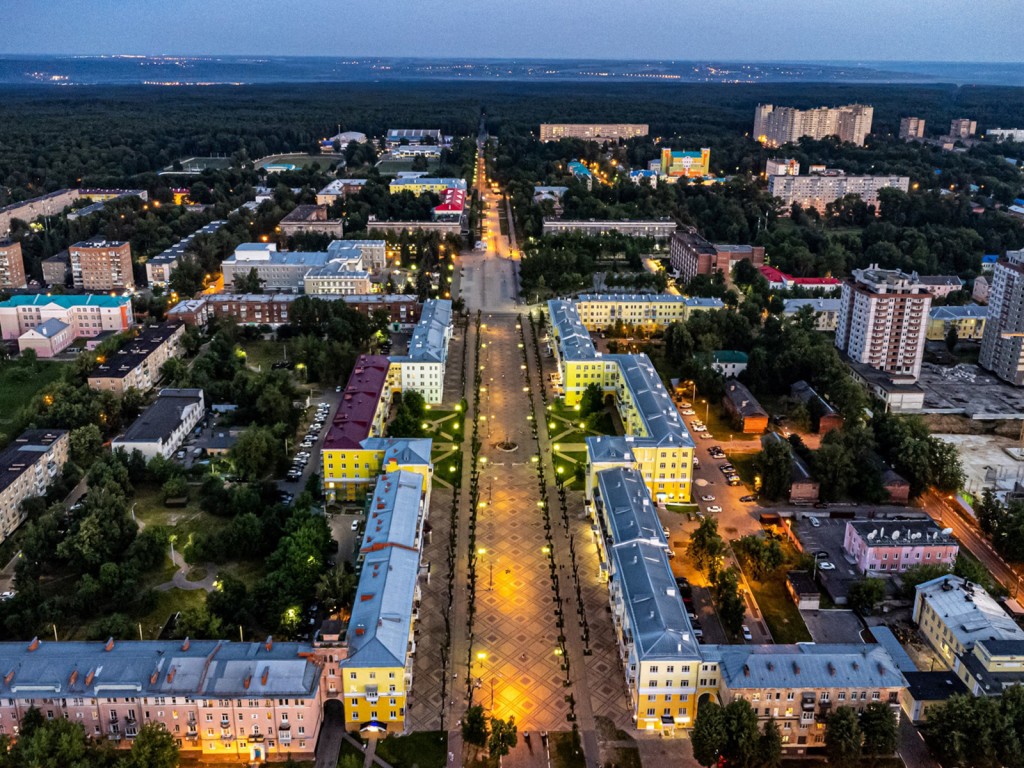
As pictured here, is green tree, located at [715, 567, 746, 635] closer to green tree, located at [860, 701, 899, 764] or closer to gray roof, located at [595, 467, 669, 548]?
gray roof, located at [595, 467, 669, 548]

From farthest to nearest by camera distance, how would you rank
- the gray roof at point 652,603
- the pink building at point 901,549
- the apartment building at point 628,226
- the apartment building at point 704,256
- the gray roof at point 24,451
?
the apartment building at point 628,226, the apartment building at point 704,256, the gray roof at point 24,451, the pink building at point 901,549, the gray roof at point 652,603

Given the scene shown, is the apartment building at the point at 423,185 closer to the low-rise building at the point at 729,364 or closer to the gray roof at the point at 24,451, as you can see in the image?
the low-rise building at the point at 729,364

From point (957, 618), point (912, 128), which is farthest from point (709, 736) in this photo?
point (912, 128)

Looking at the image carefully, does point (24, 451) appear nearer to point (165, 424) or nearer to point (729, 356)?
point (165, 424)

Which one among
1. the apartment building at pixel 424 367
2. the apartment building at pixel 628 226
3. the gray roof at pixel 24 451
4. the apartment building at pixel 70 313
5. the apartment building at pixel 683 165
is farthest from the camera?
the apartment building at pixel 683 165

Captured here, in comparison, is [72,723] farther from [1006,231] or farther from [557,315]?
[1006,231]

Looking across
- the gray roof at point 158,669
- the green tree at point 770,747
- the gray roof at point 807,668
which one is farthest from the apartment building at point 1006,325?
the gray roof at point 158,669

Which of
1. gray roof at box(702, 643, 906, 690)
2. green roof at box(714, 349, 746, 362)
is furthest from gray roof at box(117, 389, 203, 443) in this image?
green roof at box(714, 349, 746, 362)
